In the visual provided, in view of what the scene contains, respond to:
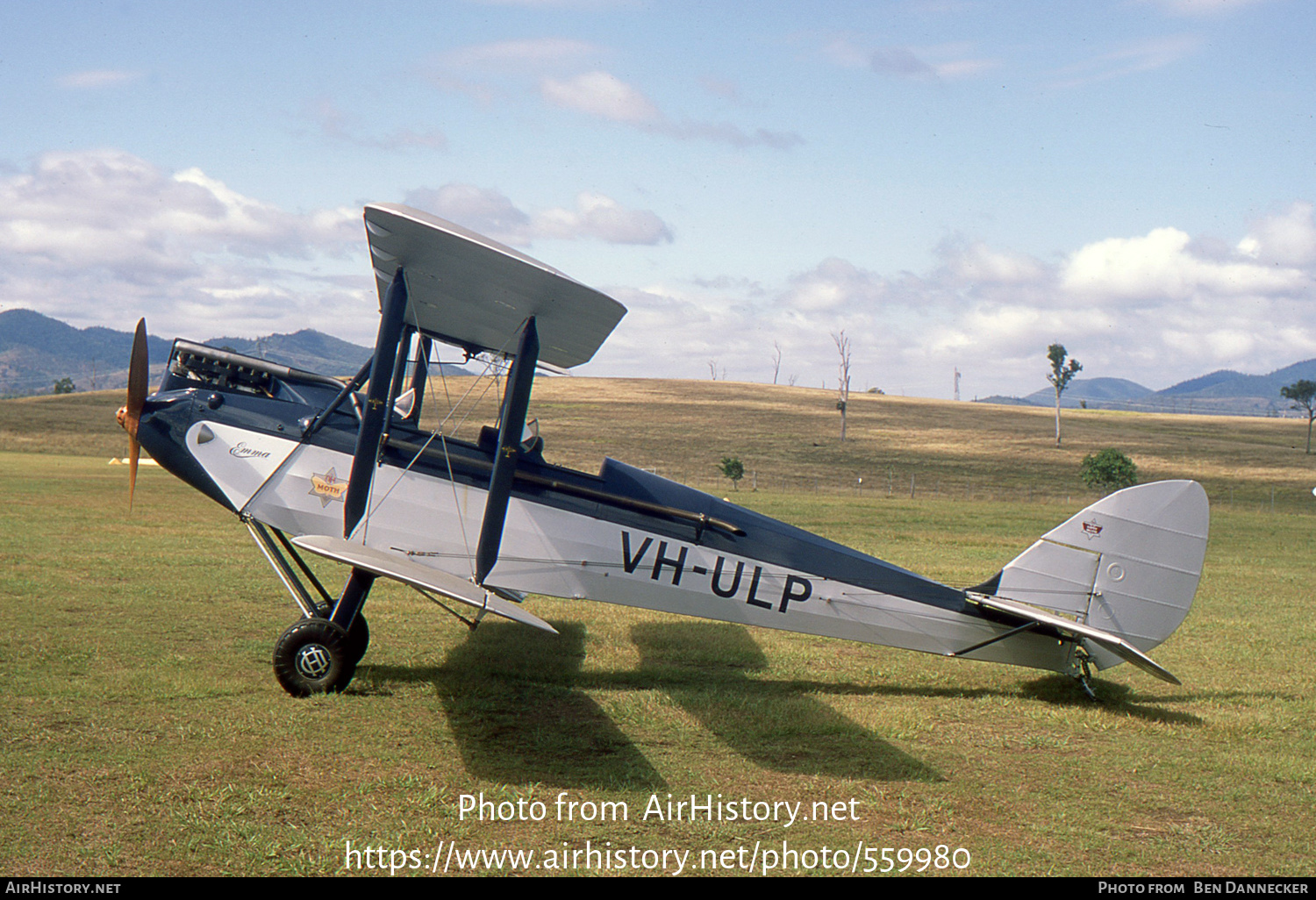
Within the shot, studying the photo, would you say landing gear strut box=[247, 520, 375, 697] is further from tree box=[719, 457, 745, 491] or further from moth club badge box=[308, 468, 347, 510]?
tree box=[719, 457, 745, 491]

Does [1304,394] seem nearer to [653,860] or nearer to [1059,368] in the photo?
[1059,368]

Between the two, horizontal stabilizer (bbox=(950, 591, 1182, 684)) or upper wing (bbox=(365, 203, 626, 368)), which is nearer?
upper wing (bbox=(365, 203, 626, 368))

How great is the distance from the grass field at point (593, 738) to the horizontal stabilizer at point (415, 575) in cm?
99

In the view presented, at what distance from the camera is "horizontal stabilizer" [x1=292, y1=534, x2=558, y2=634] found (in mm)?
5520

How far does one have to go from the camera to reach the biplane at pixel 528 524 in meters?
6.94

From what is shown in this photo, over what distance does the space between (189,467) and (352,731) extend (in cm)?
264

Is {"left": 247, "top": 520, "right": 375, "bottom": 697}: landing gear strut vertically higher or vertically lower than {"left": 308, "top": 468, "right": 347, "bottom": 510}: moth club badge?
lower

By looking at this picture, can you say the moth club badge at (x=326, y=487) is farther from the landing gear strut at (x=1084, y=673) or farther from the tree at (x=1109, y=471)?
the tree at (x=1109, y=471)

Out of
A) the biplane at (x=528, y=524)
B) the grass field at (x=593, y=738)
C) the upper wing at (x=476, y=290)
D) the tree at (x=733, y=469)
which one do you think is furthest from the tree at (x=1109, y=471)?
the upper wing at (x=476, y=290)

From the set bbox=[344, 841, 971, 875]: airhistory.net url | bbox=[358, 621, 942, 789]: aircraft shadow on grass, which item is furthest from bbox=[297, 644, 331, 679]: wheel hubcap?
bbox=[344, 841, 971, 875]: airhistory.net url

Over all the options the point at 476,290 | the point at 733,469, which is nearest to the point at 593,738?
the point at 476,290

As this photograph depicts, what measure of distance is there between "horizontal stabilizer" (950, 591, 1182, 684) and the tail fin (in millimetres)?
143

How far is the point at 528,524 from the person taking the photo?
7324mm
